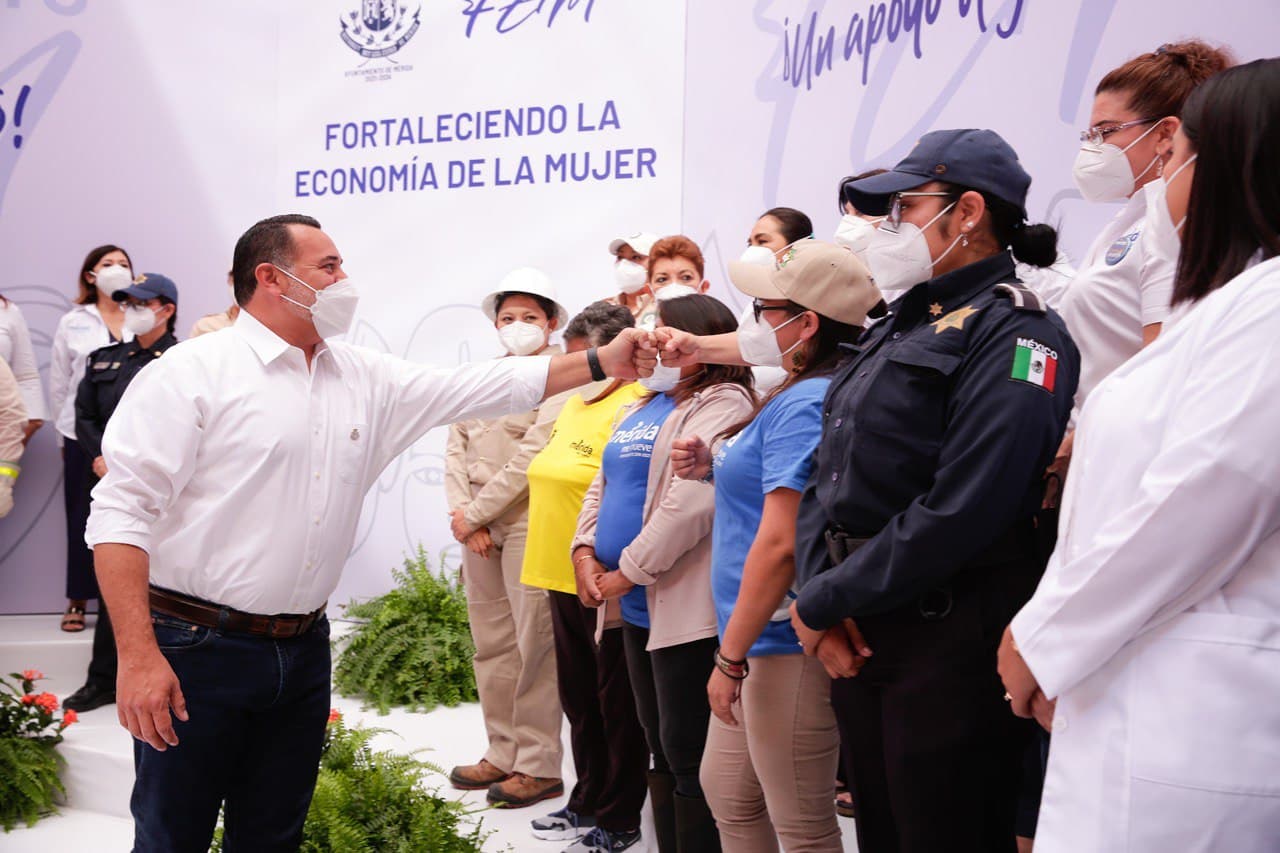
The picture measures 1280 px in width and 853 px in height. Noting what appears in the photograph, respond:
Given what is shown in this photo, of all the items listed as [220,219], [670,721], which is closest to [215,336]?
[670,721]

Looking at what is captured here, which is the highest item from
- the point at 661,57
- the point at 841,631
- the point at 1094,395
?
the point at 661,57

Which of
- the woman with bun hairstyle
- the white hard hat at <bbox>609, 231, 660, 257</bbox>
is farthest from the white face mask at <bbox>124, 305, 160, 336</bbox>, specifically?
the white hard hat at <bbox>609, 231, 660, 257</bbox>

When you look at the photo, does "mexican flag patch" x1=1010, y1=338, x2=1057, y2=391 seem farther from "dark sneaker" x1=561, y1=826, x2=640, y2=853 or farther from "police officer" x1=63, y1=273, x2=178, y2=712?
"police officer" x1=63, y1=273, x2=178, y2=712

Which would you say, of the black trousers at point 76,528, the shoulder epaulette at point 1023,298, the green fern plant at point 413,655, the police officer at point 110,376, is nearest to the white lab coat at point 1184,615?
the shoulder epaulette at point 1023,298

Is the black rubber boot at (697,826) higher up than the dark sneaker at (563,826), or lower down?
higher up

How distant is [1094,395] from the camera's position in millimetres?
1524

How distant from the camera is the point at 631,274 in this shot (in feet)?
16.1

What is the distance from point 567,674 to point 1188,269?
2820 mm

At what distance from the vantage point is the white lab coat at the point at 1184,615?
50.3 inches

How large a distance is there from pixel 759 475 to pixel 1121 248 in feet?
2.86

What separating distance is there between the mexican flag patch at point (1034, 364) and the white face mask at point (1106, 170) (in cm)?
90

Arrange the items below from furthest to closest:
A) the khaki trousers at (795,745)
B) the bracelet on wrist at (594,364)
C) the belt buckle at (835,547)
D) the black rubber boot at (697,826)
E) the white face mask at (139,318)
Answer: the white face mask at (139,318)
the bracelet on wrist at (594,364)
the black rubber boot at (697,826)
the khaki trousers at (795,745)
the belt buckle at (835,547)

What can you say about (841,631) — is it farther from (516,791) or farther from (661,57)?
(661,57)

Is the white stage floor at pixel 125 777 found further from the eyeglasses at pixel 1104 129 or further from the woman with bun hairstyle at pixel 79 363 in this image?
the eyeglasses at pixel 1104 129
